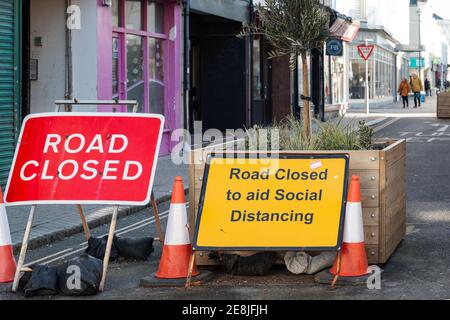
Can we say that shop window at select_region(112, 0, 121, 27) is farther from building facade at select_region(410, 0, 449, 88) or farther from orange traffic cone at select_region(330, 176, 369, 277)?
building facade at select_region(410, 0, 449, 88)

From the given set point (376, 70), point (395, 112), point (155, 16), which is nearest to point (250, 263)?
point (155, 16)

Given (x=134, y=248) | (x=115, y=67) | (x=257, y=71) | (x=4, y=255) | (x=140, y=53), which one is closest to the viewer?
(x=4, y=255)

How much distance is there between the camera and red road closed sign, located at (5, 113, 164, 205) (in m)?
7.21

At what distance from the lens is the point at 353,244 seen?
696 cm

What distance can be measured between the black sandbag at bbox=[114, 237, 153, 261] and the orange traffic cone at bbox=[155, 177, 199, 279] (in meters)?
0.89

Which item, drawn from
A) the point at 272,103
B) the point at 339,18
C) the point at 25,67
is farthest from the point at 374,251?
the point at 339,18

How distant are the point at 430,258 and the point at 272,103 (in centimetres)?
2114

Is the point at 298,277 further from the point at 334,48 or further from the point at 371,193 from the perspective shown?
the point at 334,48

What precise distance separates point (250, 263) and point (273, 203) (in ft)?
1.63

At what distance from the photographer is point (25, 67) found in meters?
14.8

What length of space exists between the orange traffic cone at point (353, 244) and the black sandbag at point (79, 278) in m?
1.77

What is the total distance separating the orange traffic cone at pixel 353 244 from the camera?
22.8 ft

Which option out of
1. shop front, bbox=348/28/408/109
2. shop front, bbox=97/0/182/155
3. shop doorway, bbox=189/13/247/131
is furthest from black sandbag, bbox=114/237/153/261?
shop front, bbox=348/28/408/109
